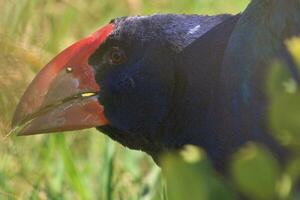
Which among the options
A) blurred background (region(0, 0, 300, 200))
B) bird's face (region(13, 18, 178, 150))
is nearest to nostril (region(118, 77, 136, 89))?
bird's face (region(13, 18, 178, 150))

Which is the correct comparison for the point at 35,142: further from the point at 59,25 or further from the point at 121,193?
the point at 59,25

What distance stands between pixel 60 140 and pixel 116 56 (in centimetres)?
85

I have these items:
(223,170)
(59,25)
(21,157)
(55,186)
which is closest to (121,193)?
(55,186)

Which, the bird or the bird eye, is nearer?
the bird

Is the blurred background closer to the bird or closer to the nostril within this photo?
the bird

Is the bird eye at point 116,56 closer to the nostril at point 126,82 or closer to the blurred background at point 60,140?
the nostril at point 126,82

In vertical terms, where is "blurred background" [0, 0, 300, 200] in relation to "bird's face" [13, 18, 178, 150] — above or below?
below

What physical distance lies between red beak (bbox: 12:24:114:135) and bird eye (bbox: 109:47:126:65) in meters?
0.05

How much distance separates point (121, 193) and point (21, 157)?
560 mm

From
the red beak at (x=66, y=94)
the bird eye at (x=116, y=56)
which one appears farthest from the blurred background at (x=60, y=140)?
the bird eye at (x=116, y=56)

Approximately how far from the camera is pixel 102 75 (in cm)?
261

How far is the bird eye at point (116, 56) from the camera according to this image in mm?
2561

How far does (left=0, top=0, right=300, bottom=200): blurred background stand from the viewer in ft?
7.74

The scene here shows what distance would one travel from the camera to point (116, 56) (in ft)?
8.40
